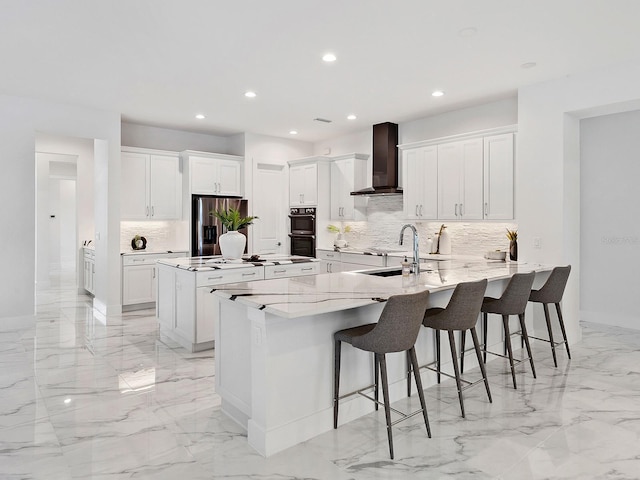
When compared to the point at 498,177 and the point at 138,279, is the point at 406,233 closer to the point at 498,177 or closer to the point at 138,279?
the point at 498,177

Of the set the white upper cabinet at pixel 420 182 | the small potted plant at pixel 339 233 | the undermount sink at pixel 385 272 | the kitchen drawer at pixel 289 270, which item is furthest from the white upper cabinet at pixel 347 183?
the undermount sink at pixel 385 272

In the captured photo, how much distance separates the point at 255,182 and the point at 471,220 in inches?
147

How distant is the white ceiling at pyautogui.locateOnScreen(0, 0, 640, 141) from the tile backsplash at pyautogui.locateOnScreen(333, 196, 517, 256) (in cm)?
167

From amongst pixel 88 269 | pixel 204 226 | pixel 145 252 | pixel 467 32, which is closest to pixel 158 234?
pixel 145 252

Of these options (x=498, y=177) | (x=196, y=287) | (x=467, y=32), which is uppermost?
(x=467, y=32)

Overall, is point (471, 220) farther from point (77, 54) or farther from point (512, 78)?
point (77, 54)

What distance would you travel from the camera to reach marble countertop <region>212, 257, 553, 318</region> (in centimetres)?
242

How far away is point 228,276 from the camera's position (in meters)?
4.50

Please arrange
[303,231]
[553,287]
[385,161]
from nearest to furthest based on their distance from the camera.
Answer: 1. [553,287]
2. [385,161]
3. [303,231]

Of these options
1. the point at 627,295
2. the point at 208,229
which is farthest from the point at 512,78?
the point at 208,229

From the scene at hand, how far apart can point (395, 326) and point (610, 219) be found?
4.53 m

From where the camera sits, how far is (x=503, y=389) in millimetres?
3436

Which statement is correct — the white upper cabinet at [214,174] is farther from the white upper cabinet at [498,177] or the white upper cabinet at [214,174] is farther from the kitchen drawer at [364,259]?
the white upper cabinet at [498,177]

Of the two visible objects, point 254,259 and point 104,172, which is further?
point 104,172
